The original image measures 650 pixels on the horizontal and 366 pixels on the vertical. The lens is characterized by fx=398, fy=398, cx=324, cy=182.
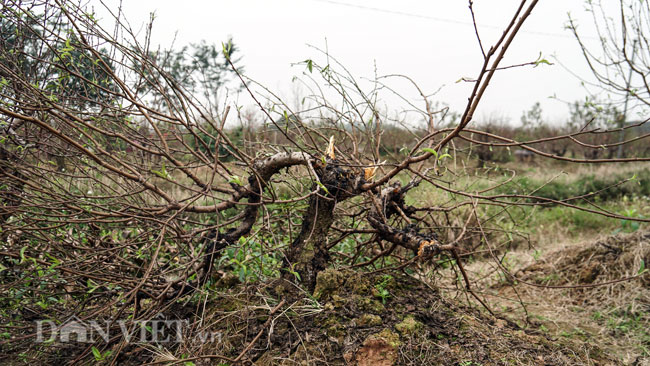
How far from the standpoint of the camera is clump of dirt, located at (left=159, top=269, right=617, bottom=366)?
1.97 m

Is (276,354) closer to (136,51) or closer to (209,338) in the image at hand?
(209,338)

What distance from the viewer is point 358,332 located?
2043 millimetres

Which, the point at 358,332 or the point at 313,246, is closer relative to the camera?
the point at 358,332

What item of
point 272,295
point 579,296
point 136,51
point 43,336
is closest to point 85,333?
point 43,336

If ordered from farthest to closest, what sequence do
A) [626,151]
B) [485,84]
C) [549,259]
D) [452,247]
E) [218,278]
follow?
[626,151] → [549,259] → [218,278] → [452,247] → [485,84]

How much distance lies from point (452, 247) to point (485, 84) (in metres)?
1.22

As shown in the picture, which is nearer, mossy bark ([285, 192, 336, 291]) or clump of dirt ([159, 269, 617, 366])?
clump of dirt ([159, 269, 617, 366])

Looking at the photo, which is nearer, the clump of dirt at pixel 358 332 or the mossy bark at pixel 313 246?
the clump of dirt at pixel 358 332

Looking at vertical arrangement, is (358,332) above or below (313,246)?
below

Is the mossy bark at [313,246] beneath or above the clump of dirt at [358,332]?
above

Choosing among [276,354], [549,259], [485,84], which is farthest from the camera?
[549,259]

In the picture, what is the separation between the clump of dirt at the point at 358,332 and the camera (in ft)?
6.47

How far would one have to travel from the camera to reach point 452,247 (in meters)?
2.29

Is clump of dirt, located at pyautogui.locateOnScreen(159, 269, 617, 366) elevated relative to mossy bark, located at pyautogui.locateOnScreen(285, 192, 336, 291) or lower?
lower
